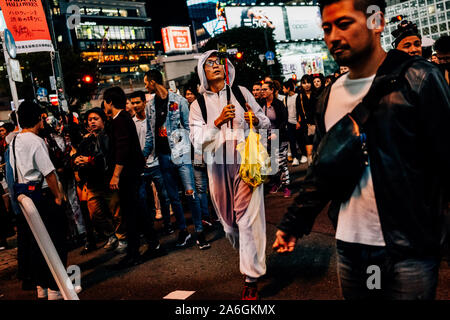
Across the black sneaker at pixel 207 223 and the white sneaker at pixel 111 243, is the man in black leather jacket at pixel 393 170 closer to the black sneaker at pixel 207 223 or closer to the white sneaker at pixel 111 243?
the black sneaker at pixel 207 223

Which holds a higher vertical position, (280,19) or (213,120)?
(280,19)

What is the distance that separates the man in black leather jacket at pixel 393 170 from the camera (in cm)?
155

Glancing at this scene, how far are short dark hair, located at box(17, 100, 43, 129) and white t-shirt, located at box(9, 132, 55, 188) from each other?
0.12 m

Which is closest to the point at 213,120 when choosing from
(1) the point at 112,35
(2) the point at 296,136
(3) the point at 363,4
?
(3) the point at 363,4

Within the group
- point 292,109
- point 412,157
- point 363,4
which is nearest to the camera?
point 412,157

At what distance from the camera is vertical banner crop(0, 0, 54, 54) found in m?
7.95

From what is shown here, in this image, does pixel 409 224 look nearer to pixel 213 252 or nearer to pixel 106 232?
pixel 213 252

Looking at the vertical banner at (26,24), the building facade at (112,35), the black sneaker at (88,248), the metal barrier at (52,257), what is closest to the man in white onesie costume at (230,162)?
the metal barrier at (52,257)

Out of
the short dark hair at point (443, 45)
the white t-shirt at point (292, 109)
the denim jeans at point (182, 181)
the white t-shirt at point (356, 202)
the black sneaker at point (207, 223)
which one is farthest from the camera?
the white t-shirt at point (292, 109)

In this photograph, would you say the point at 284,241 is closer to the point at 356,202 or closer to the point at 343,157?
the point at 356,202

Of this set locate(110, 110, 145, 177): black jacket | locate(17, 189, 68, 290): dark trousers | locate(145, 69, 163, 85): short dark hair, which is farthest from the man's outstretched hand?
locate(145, 69, 163, 85): short dark hair

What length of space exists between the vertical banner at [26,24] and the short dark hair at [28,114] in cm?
470

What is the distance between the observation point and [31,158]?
4.04m

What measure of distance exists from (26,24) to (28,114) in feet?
16.8
